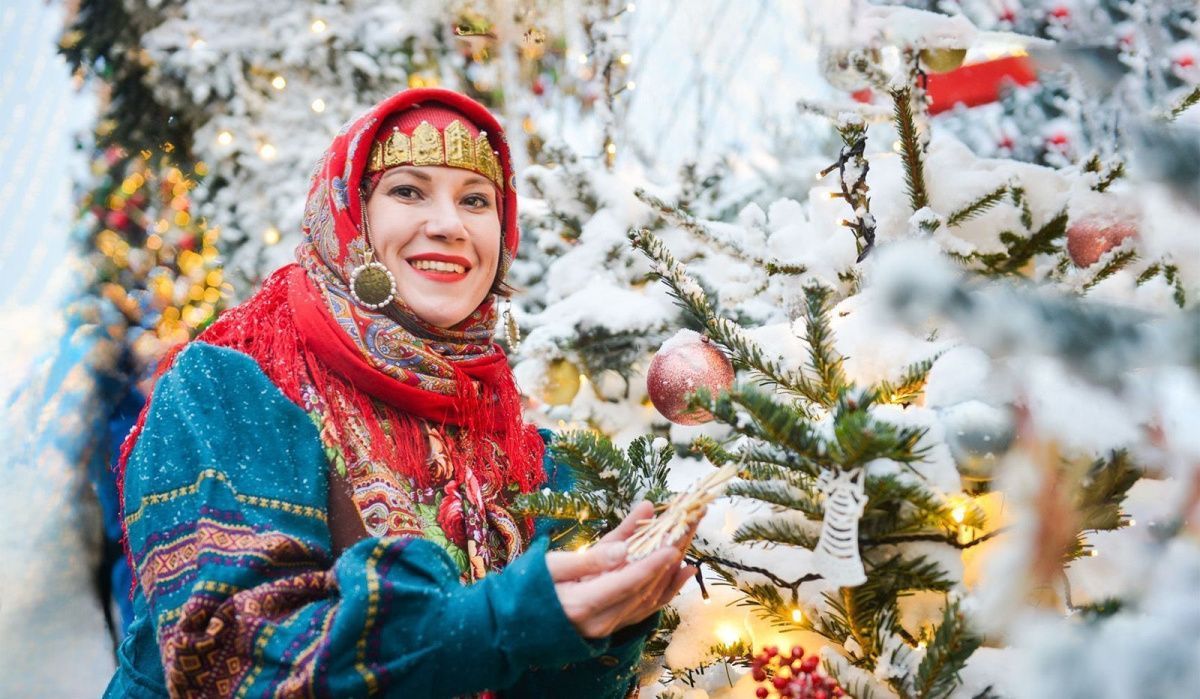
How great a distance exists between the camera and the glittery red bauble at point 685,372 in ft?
4.82

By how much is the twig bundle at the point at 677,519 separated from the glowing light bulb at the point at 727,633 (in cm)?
31

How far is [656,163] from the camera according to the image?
7.22 m

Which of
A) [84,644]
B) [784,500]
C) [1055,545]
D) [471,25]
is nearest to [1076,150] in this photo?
[471,25]

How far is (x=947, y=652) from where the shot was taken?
822mm

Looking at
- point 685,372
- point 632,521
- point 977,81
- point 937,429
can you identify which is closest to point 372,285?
point 685,372

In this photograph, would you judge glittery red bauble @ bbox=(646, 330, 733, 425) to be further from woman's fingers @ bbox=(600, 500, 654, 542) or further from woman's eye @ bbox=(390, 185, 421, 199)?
woman's eye @ bbox=(390, 185, 421, 199)

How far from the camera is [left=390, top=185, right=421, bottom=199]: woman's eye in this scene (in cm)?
152

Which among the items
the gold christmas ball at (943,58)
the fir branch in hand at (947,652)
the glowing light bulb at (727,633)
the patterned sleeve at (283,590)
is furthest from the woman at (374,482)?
the gold christmas ball at (943,58)

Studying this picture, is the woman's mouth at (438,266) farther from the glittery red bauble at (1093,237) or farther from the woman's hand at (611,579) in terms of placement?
the glittery red bauble at (1093,237)

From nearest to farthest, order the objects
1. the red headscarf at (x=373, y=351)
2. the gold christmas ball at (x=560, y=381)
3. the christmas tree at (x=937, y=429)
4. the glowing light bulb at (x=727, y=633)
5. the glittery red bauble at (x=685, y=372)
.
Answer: the christmas tree at (x=937, y=429) < the glowing light bulb at (x=727, y=633) < the red headscarf at (x=373, y=351) < the glittery red bauble at (x=685, y=372) < the gold christmas ball at (x=560, y=381)

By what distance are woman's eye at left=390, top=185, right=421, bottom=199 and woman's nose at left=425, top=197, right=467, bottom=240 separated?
4 cm

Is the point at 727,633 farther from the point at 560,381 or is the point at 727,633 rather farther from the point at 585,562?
the point at 560,381

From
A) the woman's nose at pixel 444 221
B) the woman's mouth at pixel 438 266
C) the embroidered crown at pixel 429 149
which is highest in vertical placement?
the embroidered crown at pixel 429 149

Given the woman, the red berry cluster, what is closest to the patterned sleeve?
the woman
